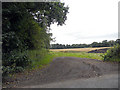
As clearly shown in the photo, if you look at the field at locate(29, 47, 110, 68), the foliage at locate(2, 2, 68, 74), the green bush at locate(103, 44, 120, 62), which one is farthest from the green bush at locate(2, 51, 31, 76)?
the green bush at locate(103, 44, 120, 62)

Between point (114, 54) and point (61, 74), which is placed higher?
point (114, 54)

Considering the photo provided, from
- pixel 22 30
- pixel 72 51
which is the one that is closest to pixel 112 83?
pixel 22 30

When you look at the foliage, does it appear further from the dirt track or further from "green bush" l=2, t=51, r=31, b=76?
the dirt track

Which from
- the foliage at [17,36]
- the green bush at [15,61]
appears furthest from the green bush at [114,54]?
the green bush at [15,61]

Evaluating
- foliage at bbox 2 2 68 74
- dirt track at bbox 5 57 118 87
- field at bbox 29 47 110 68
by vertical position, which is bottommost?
dirt track at bbox 5 57 118 87

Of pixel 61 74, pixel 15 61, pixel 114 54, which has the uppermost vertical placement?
pixel 114 54

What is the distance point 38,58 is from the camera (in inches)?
341

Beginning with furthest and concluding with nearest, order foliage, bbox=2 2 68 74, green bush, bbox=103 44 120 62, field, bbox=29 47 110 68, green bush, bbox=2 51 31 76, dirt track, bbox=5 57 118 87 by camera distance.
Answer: field, bbox=29 47 110 68
green bush, bbox=103 44 120 62
foliage, bbox=2 2 68 74
green bush, bbox=2 51 31 76
dirt track, bbox=5 57 118 87

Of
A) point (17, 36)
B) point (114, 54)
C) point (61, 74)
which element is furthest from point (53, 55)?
point (61, 74)

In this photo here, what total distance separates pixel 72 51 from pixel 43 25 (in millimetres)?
6264

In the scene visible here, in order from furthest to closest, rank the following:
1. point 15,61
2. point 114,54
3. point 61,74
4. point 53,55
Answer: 1. point 53,55
2. point 114,54
3. point 15,61
4. point 61,74

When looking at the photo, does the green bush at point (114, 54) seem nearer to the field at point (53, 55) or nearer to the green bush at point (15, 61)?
the field at point (53, 55)

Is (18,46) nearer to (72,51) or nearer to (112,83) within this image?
(112,83)

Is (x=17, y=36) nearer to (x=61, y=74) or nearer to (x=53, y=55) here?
(x=61, y=74)
